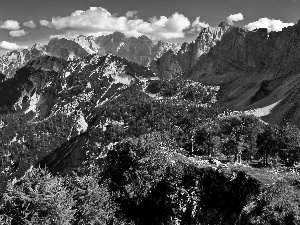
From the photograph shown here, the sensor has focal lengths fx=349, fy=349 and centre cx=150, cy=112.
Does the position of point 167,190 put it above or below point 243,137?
below

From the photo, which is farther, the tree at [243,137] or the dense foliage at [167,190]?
the tree at [243,137]

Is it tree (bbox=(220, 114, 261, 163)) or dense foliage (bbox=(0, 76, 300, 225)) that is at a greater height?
tree (bbox=(220, 114, 261, 163))

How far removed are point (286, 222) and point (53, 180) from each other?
30.7 m

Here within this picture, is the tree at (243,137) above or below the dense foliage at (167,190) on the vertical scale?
above

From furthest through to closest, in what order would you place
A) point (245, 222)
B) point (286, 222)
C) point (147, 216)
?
point (147, 216)
point (245, 222)
point (286, 222)

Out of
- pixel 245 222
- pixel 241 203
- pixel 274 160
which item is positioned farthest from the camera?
pixel 274 160

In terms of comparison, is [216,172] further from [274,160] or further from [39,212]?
[39,212]

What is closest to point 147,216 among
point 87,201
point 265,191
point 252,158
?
point 87,201

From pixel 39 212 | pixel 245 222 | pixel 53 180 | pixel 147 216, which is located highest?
pixel 53 180

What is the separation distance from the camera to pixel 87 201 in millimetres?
51906

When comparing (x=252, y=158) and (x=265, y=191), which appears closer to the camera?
(x=265, y=191)

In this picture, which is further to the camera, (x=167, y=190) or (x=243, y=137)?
(x=243, y=137)

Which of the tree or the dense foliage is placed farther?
the tree

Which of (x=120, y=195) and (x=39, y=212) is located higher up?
(x=39, y=212)
